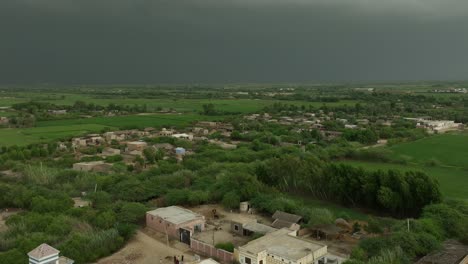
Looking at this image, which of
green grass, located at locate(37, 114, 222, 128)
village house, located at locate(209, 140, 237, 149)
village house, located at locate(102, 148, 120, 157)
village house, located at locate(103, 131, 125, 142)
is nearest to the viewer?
village house, located at locate(102, 148, 120, 157)

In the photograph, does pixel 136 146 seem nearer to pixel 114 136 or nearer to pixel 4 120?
pixel 114 136

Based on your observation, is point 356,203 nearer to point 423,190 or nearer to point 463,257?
point 423,190

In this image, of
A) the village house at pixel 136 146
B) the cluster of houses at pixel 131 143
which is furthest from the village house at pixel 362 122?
the village house at pixel 136 146

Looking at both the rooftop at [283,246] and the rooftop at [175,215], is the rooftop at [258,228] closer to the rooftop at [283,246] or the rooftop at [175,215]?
the rooftop at [283,246]

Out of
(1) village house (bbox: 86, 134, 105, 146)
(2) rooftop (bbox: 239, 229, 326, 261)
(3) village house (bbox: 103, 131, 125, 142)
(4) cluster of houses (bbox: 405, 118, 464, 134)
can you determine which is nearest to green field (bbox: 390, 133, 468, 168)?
(4) cluster of houses (bbox: 405, 118, 464, 134)

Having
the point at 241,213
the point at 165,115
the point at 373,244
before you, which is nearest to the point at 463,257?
the point at 373,244

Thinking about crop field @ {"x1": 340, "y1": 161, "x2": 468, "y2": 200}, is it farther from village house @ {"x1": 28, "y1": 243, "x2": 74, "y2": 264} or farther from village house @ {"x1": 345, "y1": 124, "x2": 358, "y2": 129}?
village house @ {"x1": 28, "y1": 243, "x2": 74, "y2": 264}
